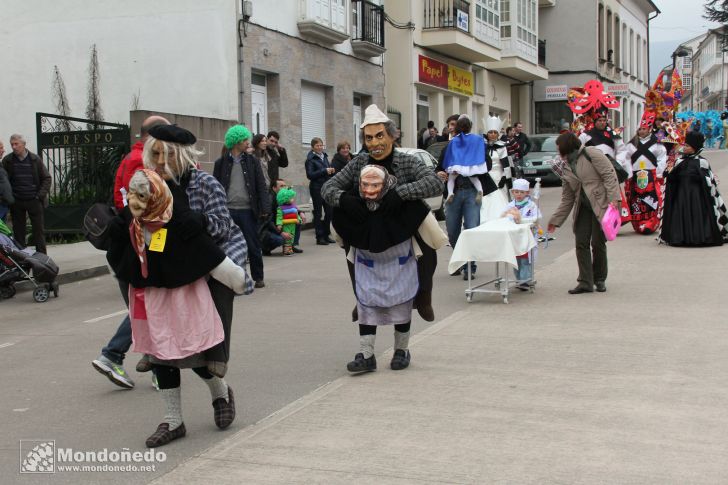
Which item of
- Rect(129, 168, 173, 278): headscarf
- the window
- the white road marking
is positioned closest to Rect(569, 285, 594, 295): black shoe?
the white road marking

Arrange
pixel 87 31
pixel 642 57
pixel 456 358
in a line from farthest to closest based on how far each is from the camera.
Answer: pixel 642 57, pixel 87 31, pixel 456 358

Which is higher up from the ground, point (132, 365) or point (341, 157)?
point (341, 157)

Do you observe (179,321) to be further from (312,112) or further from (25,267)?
(312,112)

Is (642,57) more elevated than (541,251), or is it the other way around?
(642,57)

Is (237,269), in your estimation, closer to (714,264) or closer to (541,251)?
(714,264)

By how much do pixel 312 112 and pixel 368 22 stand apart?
3.63m

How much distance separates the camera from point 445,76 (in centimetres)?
3219

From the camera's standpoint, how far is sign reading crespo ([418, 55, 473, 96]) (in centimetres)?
3042

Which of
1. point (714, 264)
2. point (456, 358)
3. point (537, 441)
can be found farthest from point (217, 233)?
point (714, 264)

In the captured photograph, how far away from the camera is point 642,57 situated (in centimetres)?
6009

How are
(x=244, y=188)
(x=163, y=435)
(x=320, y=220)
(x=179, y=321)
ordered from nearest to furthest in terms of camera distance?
(x=179, y=321) < (x=163, y=435) < (x=244, y=188) < (x=320, y=220)

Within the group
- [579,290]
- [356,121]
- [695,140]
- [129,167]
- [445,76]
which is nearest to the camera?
[129,167]

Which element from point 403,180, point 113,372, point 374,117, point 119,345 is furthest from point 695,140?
point 113,372

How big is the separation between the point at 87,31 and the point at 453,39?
12473 mm
